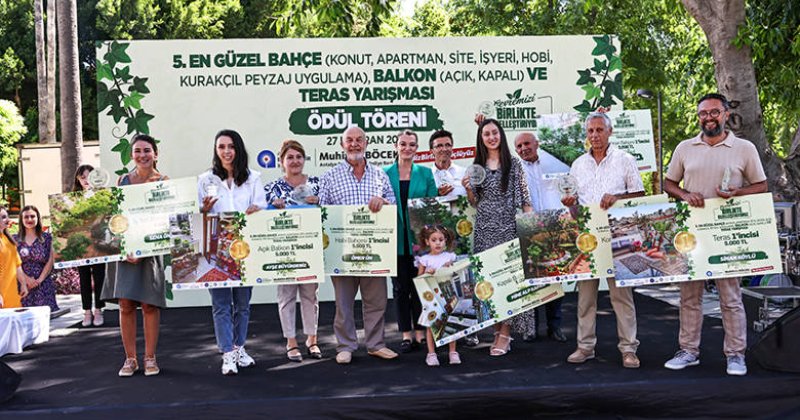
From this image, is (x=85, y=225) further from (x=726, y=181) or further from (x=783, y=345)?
(x=783, y=345)

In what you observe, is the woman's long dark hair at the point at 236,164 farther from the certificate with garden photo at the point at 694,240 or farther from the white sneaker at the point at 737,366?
the white sneaker at the point at 737,366

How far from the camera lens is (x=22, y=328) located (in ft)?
19.4


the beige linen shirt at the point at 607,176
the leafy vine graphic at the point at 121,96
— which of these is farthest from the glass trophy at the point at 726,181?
the leafy vine graphic at the point at 121,96

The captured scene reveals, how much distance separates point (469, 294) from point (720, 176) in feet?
5.43

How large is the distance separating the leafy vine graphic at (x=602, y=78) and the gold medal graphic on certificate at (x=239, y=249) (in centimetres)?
447

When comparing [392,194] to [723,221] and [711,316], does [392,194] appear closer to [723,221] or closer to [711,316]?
[723,221]

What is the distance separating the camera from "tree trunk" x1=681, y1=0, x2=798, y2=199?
824 cm

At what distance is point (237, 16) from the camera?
24.1 m

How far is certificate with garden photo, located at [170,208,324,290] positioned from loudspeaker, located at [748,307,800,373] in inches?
106

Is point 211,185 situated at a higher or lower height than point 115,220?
higher

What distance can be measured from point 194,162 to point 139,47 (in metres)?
1.23

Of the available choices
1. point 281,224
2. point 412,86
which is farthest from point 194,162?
point 281,224

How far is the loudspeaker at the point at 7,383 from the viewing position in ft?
14.6

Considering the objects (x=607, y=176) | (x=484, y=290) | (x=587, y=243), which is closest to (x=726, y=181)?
(x=607, y=176)
